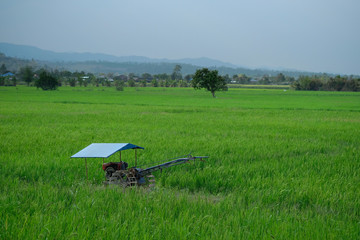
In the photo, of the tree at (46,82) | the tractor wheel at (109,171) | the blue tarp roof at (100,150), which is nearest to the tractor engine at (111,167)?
the tractor wheel at (109,171)

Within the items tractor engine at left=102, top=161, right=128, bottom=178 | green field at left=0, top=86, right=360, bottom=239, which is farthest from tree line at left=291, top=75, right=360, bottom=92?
tractor engine at left=102, top=161, right=128, bottom=178

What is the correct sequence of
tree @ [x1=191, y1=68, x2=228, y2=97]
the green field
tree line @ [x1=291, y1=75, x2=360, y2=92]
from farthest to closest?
tree line @ [x1=291, y1=75, x2=360, y2=92]
tree @ [x1=191, y1=68, x2=228, y2=97]
the green field

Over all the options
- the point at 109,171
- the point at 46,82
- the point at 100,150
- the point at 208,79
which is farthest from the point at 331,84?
the point at 100,150

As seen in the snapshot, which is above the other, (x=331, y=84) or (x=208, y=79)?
(x=208, y=79)

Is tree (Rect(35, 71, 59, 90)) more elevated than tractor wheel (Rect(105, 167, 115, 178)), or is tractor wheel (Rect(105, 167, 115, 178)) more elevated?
tractor wheel (Rect(105, 167, 115, 178))

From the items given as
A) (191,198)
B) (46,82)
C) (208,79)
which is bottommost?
(46,82)

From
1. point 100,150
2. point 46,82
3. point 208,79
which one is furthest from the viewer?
point 46,82

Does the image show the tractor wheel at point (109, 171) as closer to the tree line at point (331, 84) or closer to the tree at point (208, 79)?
the tree at point (208, 79)

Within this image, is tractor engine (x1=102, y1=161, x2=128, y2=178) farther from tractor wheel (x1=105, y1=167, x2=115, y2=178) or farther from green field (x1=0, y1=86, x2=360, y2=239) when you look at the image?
green field (x1=0, y1=86, x2=360, y2=239)

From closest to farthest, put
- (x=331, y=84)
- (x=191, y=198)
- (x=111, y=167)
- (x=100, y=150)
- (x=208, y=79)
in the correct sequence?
(x=191, y=198), (x=100, y=150), (x=111, y=167), (x=208, y=79), (x=331, y=84)

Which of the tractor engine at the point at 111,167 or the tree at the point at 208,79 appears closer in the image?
the tractor engine at the point at 111,167

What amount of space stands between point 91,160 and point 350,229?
573 centimetres

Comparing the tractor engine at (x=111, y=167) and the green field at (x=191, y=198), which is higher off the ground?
the tractor engine at (x=111, y=167)

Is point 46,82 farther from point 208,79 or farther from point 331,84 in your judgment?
point 331,84
